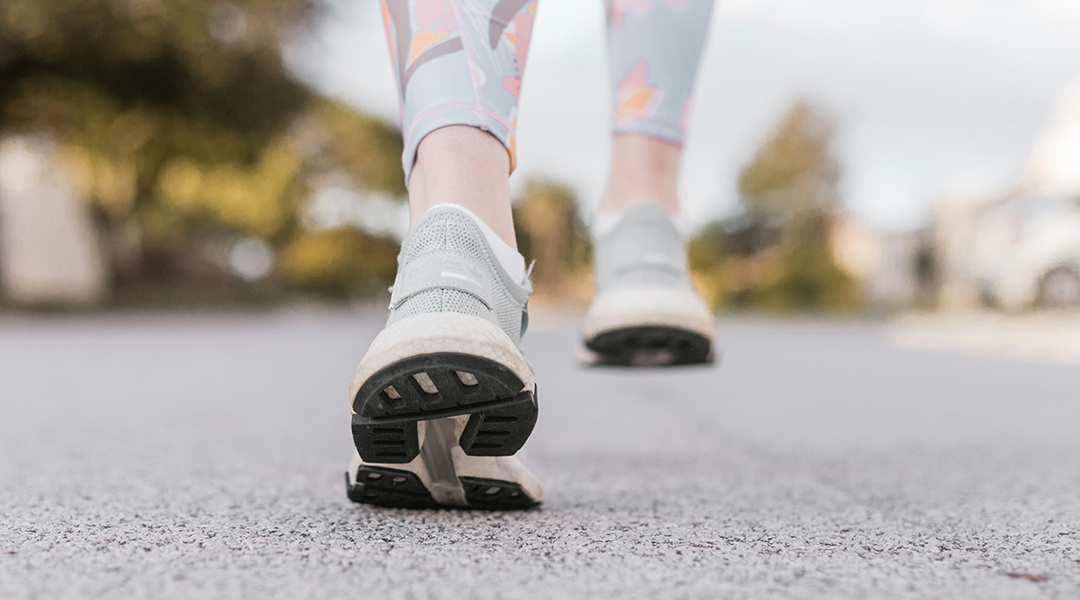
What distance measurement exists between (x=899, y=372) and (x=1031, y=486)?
2227 mm

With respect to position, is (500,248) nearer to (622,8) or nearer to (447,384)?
(447,384)

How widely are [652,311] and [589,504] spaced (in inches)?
11.6

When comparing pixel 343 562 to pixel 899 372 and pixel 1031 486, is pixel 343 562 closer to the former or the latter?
pixel 1031 486

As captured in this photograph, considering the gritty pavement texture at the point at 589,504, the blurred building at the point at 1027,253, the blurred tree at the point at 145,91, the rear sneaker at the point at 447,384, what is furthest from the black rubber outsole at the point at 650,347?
the blurred building at the point at 1027,253

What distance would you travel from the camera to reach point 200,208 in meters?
17.0

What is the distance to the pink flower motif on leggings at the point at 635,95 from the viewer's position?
1.18m

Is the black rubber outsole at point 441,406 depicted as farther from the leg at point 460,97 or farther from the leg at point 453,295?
the leg at point 460,97

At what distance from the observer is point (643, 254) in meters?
1.12

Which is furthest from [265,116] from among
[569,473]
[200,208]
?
[200,208]

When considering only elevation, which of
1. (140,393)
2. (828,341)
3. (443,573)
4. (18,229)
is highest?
(18,229)

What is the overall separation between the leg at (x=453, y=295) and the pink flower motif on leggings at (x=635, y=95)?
0.36 metres

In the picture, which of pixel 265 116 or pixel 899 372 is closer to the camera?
pixel 899 372

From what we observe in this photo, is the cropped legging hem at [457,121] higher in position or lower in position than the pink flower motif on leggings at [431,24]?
lower

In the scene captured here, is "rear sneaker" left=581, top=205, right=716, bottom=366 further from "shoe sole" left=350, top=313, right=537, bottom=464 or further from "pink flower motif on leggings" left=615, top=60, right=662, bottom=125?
"shoe sole" left=350, top=313, right=537, bottom=464
